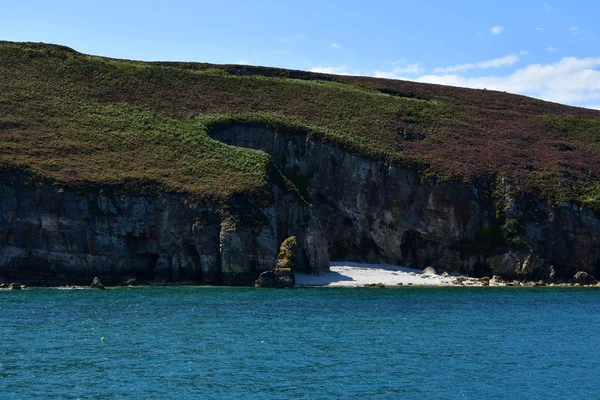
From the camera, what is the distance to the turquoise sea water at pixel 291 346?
3247 centimetres

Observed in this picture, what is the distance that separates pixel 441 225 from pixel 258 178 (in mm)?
19967

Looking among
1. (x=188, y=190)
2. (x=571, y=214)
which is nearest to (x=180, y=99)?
(x=188, y=190)

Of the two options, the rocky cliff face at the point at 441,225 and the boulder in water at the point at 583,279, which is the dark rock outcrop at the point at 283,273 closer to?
the rocky cliff face at the point at 441,225

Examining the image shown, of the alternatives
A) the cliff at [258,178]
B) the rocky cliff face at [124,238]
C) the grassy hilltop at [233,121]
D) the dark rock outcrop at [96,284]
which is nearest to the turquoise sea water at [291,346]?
the dark rock outcrop at [96,284]

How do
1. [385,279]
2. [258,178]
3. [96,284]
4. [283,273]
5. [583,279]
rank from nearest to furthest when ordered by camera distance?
[96,284] → [283,273] → [385,279] → [258,178] → [583,279]

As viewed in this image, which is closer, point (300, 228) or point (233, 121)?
point (300, 228)

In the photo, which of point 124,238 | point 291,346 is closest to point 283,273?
point 124,238

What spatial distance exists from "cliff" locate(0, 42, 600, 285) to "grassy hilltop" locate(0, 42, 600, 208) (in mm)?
301

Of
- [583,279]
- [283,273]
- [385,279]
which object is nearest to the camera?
[283,273]

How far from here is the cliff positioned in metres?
71.1

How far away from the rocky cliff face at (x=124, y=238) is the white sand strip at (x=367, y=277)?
17.7ft

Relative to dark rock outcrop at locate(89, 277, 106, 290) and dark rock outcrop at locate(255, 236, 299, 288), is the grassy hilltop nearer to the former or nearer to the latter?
dark rock outcrop at locate(255, 236, 299, 288)

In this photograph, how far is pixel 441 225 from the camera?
84.4m

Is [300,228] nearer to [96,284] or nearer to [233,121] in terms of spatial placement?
[96,284]
